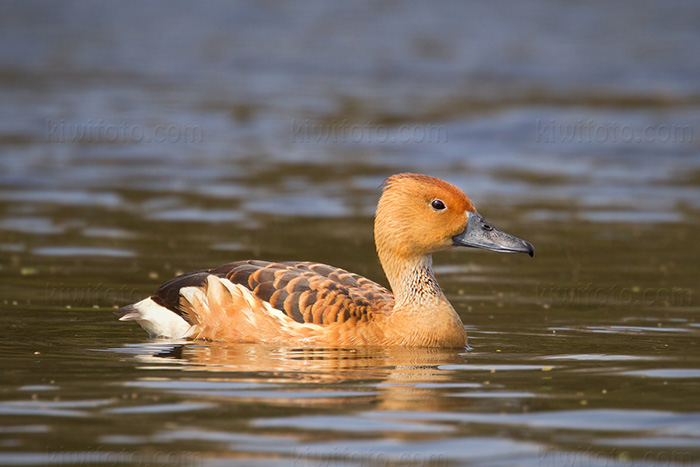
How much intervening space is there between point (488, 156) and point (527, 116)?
4.59 m

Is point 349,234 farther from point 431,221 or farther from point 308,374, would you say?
point 308,374

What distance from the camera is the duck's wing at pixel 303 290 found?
35.7ft

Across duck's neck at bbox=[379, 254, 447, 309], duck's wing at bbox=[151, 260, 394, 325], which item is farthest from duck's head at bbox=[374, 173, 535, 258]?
duck's wing at bbox=[151, 260, 394, 325]

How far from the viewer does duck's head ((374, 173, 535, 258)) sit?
11250 mm

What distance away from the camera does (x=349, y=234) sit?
1730 cm

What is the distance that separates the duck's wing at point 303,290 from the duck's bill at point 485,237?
983 millimetres

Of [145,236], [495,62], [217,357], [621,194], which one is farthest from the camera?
[495,62]

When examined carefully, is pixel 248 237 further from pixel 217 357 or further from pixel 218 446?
pixel 218 446

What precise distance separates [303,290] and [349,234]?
20.7 ft

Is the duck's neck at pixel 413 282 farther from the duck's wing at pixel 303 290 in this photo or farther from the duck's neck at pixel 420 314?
the duck's wing at pixel 303 290

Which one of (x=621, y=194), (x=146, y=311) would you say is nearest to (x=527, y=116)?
(x=621, y=194)

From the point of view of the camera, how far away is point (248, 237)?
55.2 ft

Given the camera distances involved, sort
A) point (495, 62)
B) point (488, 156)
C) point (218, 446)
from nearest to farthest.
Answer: point (218, 446) → point (488, 156) → point (495, 62)

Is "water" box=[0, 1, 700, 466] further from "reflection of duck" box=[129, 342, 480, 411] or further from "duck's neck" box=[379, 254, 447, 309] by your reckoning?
"duck's neck" box=[379, 254, 447, 309]
